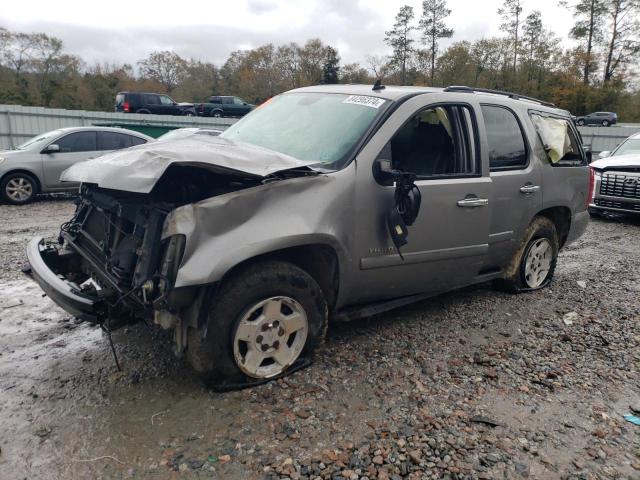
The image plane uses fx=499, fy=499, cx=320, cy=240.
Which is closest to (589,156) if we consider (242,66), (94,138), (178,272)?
(178,272)

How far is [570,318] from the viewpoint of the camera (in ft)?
15.2

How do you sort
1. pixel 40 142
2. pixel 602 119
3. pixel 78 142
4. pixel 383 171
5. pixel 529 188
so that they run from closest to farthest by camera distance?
pixel 383 171
pixel 529 188
pixel 40 142
pixel 78 142
pixel 602 119

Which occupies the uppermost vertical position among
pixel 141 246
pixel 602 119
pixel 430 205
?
pixel 602 119

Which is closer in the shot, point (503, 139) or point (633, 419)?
point (633, 419)

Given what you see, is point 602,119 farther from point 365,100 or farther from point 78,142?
point 365,100

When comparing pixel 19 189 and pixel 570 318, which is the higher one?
pixel 19 189

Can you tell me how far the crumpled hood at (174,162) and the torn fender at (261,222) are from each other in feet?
0.43

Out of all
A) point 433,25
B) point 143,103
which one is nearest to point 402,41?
point 433,25

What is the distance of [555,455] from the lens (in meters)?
2.67

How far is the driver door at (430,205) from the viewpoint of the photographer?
3443mm

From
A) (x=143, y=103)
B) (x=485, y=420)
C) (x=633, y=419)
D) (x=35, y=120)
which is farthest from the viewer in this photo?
(x=143, y=103)

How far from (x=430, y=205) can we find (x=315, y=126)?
3.42ft

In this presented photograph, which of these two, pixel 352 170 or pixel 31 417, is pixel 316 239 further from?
pixel 31 417

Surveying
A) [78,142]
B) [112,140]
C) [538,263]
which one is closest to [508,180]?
[538,263]
